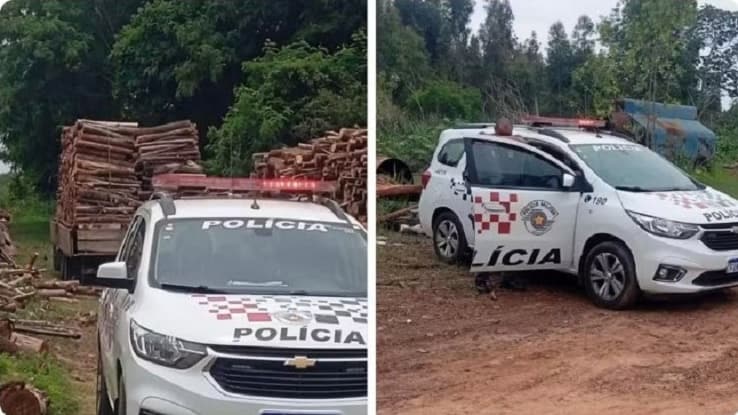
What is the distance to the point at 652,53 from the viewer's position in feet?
15.2

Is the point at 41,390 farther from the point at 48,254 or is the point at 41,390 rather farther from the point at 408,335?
the point at 408,335

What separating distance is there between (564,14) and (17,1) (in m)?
2.33

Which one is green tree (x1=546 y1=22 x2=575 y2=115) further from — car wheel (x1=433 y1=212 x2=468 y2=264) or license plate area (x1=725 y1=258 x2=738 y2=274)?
license plate area (x1=725 y1=258 x2=738 y2=274)

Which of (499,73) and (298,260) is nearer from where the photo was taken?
(298,260)

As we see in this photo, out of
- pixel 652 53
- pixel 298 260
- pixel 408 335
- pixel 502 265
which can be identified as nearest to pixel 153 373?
pixel 298 260

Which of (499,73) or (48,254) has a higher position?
(499,73)

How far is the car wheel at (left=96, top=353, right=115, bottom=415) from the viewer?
163 inches

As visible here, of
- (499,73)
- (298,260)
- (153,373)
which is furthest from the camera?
(499,73)

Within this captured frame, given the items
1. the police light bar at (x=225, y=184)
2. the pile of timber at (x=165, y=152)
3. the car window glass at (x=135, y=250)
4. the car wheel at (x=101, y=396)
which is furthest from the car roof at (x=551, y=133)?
the car wheel at (x=101, y=396)

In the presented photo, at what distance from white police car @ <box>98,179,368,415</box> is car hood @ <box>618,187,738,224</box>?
1224mm

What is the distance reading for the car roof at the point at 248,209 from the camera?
4184 mm

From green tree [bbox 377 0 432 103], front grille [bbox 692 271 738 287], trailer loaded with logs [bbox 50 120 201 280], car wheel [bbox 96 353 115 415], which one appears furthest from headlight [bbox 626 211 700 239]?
car wheel [bbox 96 353 115 415]

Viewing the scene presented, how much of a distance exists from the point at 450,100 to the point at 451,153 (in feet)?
0.74

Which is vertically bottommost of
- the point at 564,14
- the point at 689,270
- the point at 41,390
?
the point at 41,390
